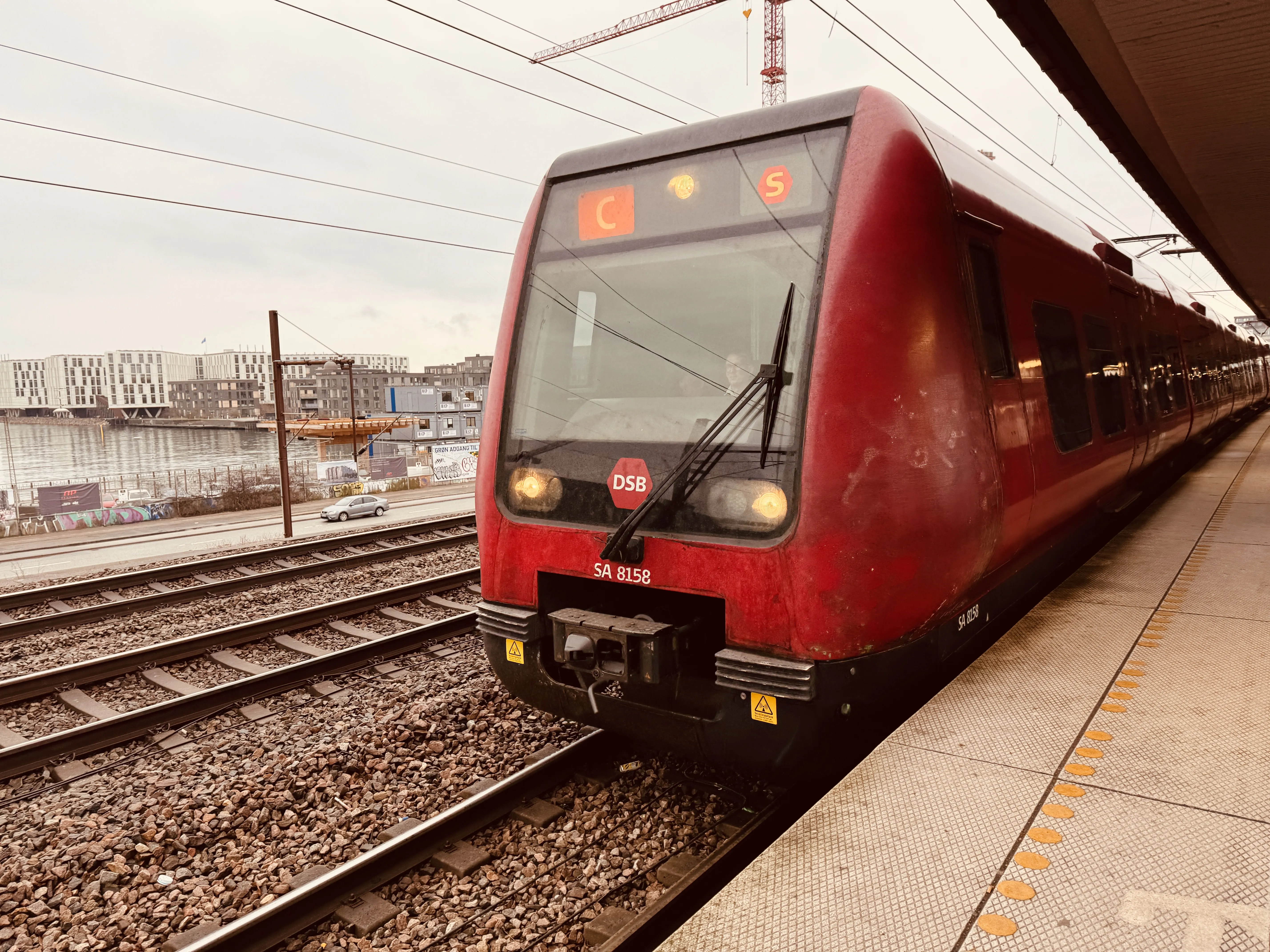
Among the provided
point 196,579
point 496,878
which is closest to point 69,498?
point 196,579

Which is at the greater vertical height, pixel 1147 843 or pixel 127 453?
pixel 127 453

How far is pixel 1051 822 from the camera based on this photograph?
2627 millimetres

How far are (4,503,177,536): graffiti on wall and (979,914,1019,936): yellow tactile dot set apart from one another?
109 ft

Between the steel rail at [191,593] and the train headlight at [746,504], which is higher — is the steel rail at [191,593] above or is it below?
below

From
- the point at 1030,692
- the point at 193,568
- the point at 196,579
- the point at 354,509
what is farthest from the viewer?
the point at 354,509

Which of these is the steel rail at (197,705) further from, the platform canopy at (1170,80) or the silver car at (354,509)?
the silver car at (354,509)

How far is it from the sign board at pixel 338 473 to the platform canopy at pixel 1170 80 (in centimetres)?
3558

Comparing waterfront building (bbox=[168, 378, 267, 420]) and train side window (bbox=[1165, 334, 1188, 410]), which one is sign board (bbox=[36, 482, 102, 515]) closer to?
train side window (bbox=[1165, 334, 1188, 410])

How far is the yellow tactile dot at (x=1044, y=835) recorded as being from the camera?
8.25 feet

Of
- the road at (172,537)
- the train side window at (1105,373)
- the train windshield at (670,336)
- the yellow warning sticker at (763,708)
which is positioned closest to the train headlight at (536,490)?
the train windshield at (670,336)

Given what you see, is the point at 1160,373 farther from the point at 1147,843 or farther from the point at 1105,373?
the point at 1147,843

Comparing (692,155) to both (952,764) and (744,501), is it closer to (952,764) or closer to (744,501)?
(744,501)

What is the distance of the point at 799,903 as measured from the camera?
235cm

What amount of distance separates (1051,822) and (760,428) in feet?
5.66
